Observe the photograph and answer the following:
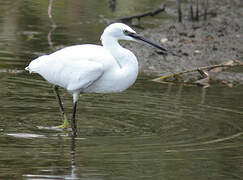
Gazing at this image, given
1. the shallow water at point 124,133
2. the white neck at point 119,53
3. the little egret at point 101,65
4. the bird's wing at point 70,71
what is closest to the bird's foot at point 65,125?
the little egret at point 101,65

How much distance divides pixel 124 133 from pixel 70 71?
3.63ft

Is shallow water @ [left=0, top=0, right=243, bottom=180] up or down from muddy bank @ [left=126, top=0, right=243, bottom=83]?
up

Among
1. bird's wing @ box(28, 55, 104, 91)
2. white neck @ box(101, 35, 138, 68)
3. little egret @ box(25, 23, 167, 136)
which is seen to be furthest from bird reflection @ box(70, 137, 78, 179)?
white neck @ box(101, 35, 138, 68)

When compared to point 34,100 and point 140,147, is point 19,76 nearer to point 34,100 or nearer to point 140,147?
point 34,100

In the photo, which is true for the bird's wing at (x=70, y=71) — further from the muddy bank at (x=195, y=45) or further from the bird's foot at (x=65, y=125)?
the muddy bank at (x=195, y=45)

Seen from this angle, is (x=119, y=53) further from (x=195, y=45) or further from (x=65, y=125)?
(x=195, y=45)

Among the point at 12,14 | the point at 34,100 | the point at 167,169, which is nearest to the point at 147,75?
the point at 34,100

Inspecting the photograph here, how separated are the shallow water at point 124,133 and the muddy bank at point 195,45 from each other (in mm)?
1190

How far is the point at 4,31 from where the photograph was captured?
55.4ft

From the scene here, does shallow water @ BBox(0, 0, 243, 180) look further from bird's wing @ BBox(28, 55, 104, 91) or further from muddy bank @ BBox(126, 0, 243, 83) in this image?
muddy bank @ BBox(126, 0, 243, 83)

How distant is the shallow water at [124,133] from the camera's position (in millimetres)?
7180

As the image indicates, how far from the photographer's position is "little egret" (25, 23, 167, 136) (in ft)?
29.5

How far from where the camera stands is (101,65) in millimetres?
8922

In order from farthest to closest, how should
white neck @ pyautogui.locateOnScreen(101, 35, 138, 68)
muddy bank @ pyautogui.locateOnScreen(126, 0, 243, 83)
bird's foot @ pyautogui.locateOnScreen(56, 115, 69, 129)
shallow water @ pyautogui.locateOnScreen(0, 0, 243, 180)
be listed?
muddy bank @ pyautogui.locateOnScreen(126, 0, 243, 83), bird's foot @ pyautogui.locateOnScreen(56, 115, 69, 129), white neck @ pyautogui.locateOnScreen(101, 35, 138, 68), shallow water @ pyautogui.locateOnScreen(0, 0, 243, 180)
